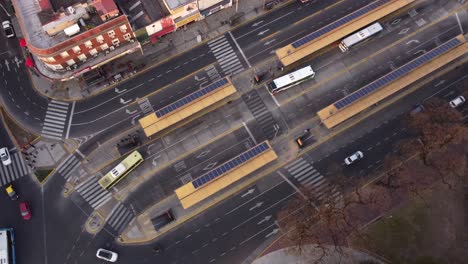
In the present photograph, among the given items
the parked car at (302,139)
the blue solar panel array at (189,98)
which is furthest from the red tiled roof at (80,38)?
the parked car at (302,139)

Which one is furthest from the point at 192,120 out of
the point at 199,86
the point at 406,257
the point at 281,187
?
the point at 406,257

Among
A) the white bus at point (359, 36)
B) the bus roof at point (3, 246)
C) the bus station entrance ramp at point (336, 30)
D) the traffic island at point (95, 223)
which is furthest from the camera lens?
the white bus at point (359, 36)

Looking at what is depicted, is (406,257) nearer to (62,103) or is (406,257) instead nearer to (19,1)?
(62,103)

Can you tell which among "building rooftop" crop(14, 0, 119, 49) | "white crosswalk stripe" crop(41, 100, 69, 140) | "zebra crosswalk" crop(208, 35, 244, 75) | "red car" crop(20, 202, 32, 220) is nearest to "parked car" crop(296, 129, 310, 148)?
"zebra crosswalk" crop(208, 35, 244, 75)

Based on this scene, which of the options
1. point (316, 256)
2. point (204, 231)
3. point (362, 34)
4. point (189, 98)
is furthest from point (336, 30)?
point (204, 231)

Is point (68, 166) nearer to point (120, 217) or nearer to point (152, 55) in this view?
point (120, 217)

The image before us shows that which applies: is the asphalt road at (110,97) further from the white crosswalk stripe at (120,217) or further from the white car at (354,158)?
the white car at (354,158)
